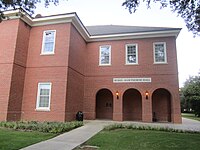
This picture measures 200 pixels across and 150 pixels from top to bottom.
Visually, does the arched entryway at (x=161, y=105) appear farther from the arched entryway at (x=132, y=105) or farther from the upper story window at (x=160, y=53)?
the upper story window at (x=160, y=53)

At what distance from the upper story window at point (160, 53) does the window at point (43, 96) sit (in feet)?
31.0

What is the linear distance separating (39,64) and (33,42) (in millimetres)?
1931

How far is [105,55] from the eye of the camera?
18109 mm

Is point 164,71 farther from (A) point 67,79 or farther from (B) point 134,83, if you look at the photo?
(A) point 67,79

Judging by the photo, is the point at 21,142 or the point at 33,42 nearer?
the point at 21,142

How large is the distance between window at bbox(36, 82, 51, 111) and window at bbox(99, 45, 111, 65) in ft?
19.3

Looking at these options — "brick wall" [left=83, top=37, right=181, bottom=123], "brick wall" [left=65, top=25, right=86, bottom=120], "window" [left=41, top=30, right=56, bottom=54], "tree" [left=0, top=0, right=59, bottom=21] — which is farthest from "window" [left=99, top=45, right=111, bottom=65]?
"tree" [left=0, top=0, right=59, bottom=21]

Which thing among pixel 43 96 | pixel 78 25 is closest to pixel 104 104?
pixel 43 96

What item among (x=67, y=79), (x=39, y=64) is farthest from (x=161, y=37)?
(x=39, y=64)

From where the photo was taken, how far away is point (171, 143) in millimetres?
7465

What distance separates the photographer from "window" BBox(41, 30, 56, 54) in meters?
14.8

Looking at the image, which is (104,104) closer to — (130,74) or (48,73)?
(130,74)

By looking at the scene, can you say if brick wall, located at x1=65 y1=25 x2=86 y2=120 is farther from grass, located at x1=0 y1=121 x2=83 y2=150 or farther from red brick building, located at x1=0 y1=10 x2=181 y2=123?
grass, located at x1=0 y1=121 x2=83 y2=150

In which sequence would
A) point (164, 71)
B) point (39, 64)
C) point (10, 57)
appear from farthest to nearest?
point (164, 71) → point (39, 64) → point (10, 57)
